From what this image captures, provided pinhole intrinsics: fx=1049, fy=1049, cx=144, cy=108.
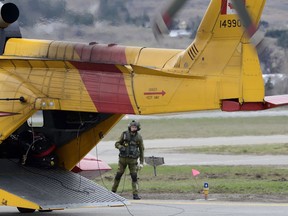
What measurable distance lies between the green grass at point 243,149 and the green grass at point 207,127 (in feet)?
21.0

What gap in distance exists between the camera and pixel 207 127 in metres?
50.8

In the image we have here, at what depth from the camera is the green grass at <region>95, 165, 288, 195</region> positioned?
25047 mm

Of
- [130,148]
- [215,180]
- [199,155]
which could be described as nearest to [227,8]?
[130,148]

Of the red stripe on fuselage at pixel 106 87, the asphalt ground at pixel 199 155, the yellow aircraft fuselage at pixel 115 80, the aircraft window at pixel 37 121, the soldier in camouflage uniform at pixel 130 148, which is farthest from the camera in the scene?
the asphalt ground at pixel 199 155

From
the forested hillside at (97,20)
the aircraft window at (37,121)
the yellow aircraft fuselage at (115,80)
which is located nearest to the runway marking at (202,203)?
the yellow aircraft fuselage at (115,80)

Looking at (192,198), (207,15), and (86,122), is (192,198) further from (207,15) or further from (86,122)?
(207,15)

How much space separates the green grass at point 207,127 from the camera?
1861 inches

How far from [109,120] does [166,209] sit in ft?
7.81

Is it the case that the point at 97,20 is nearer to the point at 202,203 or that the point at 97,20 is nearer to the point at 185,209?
the point at 185,209

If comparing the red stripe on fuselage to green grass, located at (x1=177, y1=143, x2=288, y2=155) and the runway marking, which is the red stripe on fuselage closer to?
the runway marking

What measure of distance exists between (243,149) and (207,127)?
11.8 meters

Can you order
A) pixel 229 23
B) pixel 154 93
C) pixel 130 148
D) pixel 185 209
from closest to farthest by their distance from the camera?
pixel 229 23
pixel 154 93
pixel 185 209
pixel 130 148

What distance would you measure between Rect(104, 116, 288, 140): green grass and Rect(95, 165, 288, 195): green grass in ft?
51.6

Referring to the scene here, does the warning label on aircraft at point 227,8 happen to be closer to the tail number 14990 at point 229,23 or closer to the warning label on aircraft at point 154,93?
the tail number 14990 at point 229,23
